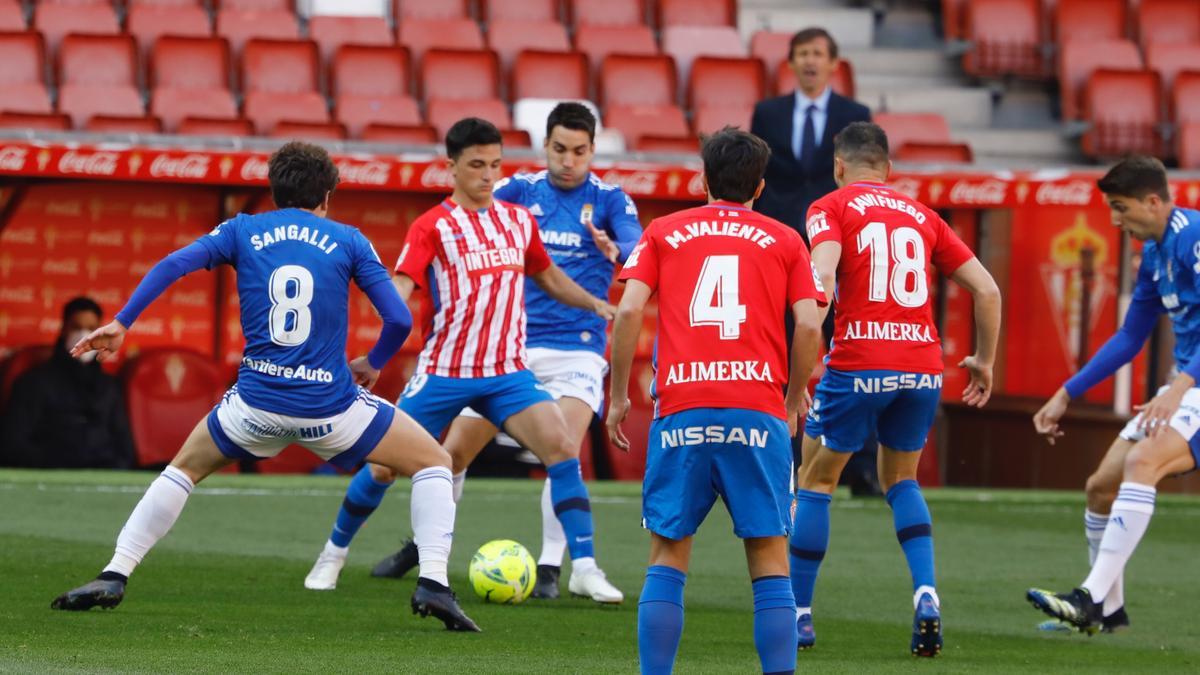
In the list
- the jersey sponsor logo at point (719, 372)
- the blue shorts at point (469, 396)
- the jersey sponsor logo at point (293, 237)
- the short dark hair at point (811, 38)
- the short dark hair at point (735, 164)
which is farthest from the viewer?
the short dark hair at point (811, 38)

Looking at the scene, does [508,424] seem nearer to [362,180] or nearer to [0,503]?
[0,503]

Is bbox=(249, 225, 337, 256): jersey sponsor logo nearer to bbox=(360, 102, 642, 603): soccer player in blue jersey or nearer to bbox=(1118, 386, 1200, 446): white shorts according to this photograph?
bbox=(360, 102, 642, 603): soccer player in blue jersey

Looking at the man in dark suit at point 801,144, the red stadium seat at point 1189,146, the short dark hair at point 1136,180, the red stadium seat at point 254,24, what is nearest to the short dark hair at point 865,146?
the short dark hair at point 1136,180

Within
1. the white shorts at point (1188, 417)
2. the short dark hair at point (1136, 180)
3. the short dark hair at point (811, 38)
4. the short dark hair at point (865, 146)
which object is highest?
the short dark hair at point (811, 38)

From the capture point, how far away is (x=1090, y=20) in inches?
782

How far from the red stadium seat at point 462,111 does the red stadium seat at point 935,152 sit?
3256 mm

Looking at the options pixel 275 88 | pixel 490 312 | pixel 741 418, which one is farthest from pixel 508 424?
pixel 275 88

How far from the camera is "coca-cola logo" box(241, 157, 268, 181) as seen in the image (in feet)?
44.8

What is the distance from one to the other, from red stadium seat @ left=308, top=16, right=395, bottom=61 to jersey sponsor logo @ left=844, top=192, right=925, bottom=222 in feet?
35.5

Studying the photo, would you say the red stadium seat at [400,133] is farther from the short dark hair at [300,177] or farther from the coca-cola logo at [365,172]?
the short dark hair at [300,177]

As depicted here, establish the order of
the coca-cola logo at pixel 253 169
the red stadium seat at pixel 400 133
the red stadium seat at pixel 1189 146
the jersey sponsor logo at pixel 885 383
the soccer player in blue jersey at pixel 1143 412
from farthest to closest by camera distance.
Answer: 1. the red stadium seat at pixel 1189 146
2. the red stadium seat at pixel 400 133
3. the coca-cola logo at pixel 253 169
4. the soccer player in blue jersey at pixel 1143 412
5. the jersey sponsor logo at pixel 885 383

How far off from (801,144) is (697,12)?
883 centimetres

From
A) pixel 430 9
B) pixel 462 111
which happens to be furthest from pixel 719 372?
pixel 430 9

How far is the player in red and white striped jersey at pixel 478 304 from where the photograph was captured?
8.07 meters
